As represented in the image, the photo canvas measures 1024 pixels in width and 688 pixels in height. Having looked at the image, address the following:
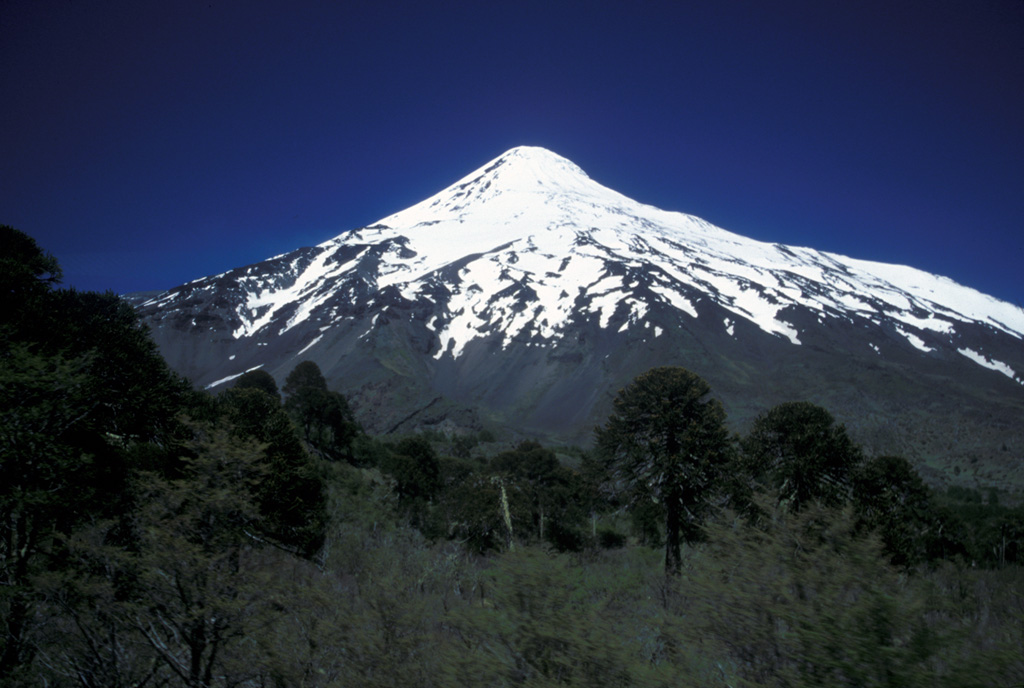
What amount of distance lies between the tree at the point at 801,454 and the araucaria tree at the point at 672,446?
216 centimetres

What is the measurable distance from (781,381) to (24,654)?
87.3 meters

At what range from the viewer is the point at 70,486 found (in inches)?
326

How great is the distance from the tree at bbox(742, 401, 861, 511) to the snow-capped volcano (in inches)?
2391

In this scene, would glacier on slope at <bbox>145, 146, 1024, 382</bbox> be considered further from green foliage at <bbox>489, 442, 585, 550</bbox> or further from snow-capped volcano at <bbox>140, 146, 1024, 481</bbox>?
green foliage at <bbox>489, 442, 585, 550</bbox>

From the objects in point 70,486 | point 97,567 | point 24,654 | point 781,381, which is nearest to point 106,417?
point 70,486

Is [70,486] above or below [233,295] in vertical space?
below

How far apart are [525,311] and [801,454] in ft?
308

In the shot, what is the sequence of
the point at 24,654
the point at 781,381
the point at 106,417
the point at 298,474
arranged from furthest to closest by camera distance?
the point at 781,381 < the point at 298,474 < the point at 106,417 < the point at 24,654

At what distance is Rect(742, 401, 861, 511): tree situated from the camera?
1620cm

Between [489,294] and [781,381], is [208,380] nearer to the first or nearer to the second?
[489,294]

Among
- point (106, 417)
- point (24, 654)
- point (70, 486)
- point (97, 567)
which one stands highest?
point (106, 417)

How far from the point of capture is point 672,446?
52.4ft

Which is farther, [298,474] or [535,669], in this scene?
[298,474]

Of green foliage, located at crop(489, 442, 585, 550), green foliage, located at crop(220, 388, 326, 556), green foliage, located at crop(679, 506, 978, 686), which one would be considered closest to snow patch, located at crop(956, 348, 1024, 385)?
green foliage, located at crop(489, 442, 585, 550)
